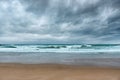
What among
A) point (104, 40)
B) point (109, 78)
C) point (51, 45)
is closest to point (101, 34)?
point (104, 40)

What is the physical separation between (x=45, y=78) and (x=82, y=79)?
0.75 m

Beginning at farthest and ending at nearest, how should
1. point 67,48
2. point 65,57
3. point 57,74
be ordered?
point 67,48, point 65,57, point 57,74

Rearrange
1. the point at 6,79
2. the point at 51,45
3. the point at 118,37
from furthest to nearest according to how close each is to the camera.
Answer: the point at 51,45, the point at 118,37, the point at 6,79

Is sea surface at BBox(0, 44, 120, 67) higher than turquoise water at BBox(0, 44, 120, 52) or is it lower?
lower

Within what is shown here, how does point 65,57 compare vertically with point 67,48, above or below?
below

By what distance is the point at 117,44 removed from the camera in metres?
20.9

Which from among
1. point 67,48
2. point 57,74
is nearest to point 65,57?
point 57,74

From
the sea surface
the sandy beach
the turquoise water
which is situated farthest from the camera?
the turquoise water

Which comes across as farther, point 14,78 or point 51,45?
point 51,45

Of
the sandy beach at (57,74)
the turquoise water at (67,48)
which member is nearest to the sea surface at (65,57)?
the turquoise water at (67,48)

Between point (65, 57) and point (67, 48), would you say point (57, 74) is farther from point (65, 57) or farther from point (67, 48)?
point (67, 48)

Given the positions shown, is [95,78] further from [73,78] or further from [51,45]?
[51,45]

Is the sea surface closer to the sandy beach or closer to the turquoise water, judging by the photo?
the turquoise water

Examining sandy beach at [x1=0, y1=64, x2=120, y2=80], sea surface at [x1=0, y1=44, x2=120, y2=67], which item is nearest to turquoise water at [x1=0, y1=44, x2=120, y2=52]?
sea surface at [x1=0, y1=44, x2=120, y2=67]
